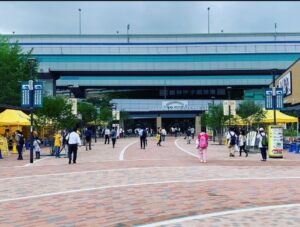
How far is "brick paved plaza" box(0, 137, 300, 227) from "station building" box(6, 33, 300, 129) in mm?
70320

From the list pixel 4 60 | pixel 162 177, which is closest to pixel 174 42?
pixel 4 60

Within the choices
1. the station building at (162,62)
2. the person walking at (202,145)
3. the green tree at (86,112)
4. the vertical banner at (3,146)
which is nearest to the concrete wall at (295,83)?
the green tree at (86,112)

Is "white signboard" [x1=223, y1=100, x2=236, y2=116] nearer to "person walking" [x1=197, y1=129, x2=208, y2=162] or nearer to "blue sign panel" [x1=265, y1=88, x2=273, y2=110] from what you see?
"blue sign panel" [x1=265, y1=88, x2=273, y2=110]

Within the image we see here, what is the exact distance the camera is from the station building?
89938 millimetres

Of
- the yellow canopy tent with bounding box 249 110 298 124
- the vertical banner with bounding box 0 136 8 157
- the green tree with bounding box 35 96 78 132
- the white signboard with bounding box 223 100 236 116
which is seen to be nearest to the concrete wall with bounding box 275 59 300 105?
the white signboard with bounding box 223 100 236 116

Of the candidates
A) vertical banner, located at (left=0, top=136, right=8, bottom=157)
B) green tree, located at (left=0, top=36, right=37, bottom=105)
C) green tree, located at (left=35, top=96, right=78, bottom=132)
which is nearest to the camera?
vertical banner, located at (left=0, top=136, right=8, bottom=157)

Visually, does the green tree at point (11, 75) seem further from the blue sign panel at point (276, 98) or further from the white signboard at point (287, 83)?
the white signboard at point (287, 83)

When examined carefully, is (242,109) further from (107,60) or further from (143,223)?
(107,60)

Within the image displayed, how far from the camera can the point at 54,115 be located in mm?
31484

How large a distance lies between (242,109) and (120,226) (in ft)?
95.4

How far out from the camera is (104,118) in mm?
68938

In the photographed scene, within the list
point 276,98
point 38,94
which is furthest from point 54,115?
point 276,98

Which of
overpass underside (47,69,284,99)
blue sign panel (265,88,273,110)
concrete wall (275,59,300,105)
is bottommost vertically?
blue sign panel (265,88,273,110)

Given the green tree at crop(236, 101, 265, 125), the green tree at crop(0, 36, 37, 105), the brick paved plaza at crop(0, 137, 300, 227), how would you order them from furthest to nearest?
the green tree at crop(0, 36, 37, 105), the green tree at crop(236, 101, 265, 125), the brick paved plaza at crop(0, 137, 300, 227)
